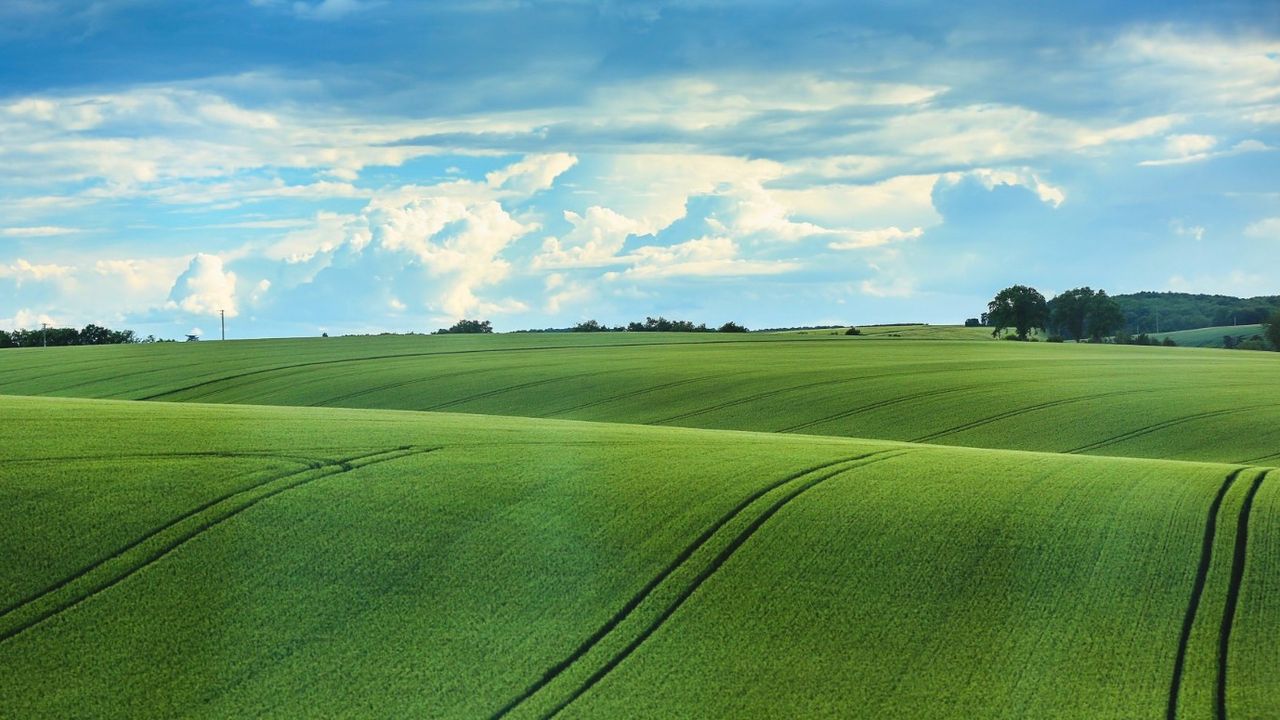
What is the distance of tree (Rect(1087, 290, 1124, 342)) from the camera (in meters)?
100

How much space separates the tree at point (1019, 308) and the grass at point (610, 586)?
82691mm

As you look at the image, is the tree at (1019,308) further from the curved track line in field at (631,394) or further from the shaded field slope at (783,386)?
the curved track line in field at (631,394)

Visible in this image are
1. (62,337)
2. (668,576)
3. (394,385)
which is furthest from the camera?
(62,337)

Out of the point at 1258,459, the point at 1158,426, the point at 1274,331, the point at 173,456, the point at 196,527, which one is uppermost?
the point at 1274,331

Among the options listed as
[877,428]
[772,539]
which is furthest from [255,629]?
[877,428]

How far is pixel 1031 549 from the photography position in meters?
13.2

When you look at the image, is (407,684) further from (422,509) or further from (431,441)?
(431,441)

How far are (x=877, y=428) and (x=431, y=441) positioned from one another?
16.2m

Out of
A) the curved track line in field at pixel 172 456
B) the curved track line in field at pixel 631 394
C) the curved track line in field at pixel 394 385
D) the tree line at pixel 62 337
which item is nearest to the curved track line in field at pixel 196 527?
the curved track line in field at pixel 172 456

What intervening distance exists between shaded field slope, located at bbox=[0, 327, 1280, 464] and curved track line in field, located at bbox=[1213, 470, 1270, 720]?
12155mm

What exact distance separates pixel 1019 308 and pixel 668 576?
3525 inches

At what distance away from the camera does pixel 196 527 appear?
12898 millimetres

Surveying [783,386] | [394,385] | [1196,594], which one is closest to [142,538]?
[1196,594]

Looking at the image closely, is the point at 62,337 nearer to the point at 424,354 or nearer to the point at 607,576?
the point at 424,354
